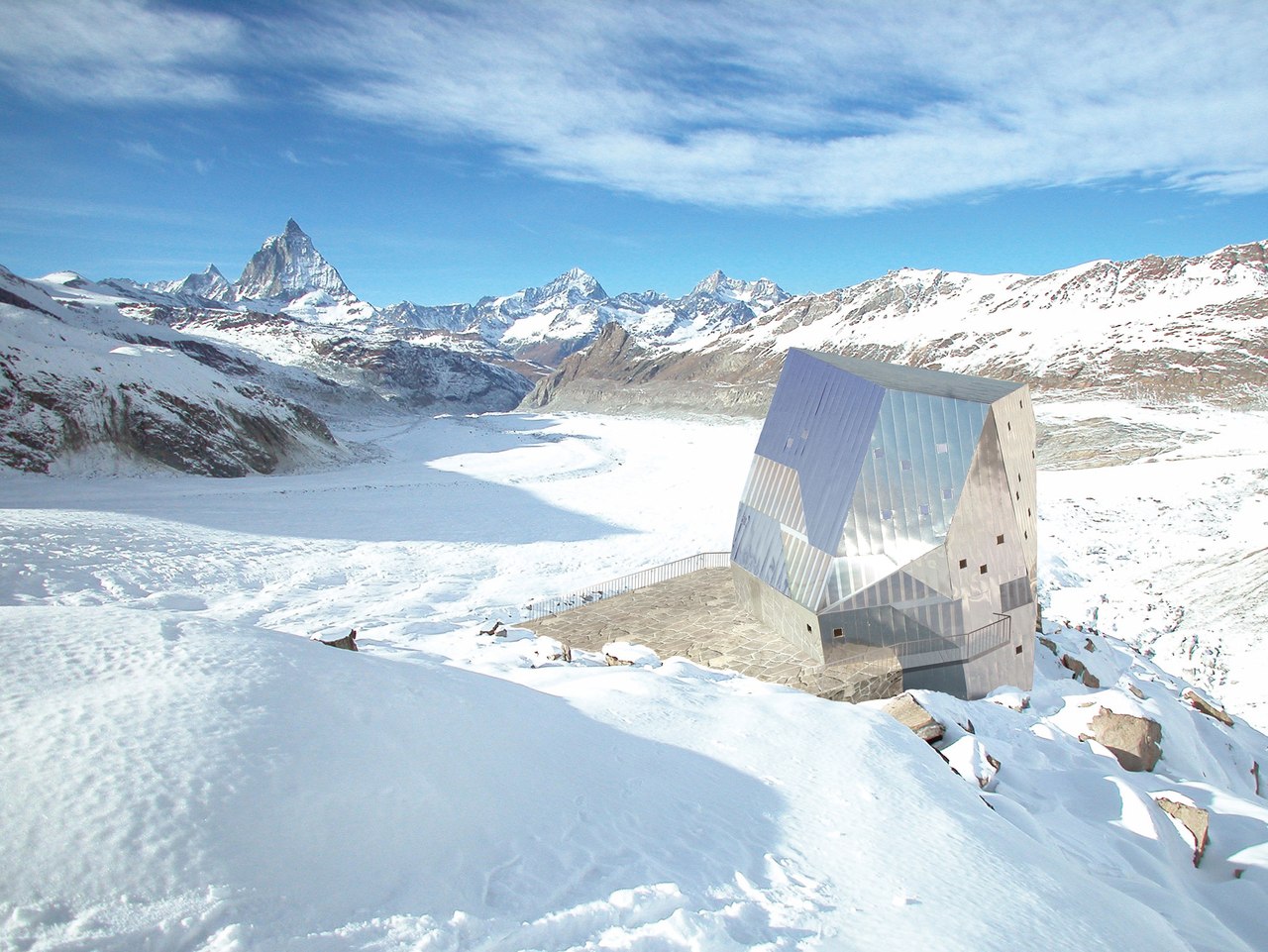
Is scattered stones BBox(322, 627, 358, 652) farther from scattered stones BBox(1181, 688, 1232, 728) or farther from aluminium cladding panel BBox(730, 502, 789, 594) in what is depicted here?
scattered stones BBox(1181, 688, 1232, 728)

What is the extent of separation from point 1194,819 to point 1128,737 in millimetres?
2038

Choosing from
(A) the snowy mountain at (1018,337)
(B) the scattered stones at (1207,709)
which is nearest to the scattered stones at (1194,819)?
(B) the scattered stones at (1207,709)

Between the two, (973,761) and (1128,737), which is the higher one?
(973,761)

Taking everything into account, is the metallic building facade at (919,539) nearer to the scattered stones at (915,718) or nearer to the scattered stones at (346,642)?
the scattered stones at (915,718)

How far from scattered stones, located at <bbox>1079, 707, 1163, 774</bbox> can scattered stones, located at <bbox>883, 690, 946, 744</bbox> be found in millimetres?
2506

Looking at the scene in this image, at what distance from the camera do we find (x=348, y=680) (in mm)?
5363

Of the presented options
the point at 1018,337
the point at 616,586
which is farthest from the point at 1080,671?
the point at 1018,337

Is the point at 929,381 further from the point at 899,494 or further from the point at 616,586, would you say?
the point at 616,586

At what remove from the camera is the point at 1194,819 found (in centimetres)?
681

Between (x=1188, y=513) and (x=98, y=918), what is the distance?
30.2 meters

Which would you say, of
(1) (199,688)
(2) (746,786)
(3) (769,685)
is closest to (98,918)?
(1) (199,688)

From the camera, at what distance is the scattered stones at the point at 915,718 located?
801 centimetres

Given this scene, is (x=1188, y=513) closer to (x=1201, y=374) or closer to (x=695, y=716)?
(x=695, y=716)

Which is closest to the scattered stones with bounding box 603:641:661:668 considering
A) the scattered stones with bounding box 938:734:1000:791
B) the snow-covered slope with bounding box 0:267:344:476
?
the scattered stones with bounding box 938:734:1000:791
